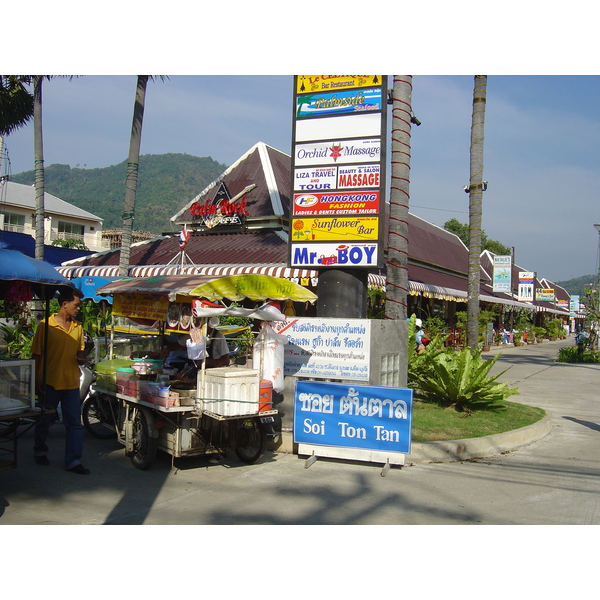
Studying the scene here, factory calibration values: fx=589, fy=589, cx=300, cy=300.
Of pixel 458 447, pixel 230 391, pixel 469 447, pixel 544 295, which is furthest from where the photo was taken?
pixel 544 295

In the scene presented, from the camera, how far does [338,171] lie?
30.8ft

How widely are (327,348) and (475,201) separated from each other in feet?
28.3

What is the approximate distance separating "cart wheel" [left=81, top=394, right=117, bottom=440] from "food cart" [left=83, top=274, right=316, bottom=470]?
22cm

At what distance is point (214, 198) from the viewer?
20.5 metres

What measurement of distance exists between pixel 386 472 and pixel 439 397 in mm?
3959

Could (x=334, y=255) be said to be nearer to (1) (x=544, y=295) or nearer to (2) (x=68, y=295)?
(2) (x=68, y=295)

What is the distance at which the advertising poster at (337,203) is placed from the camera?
920 cm

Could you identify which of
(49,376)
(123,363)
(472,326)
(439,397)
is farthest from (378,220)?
(472,326)

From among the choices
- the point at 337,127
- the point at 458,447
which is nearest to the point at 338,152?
the point at 337,127

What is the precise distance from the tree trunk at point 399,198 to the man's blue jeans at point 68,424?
587 cm

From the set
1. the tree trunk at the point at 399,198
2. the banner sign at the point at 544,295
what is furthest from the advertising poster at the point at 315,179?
the banner sign at the point at 544,295

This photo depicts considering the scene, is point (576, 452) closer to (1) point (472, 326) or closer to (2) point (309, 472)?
(2) point (309, 472)

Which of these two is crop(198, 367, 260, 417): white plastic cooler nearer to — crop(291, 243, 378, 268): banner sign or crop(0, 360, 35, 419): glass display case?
crop(0, 360, 35, 419): glass display case

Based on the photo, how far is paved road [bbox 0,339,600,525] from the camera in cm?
571
